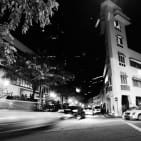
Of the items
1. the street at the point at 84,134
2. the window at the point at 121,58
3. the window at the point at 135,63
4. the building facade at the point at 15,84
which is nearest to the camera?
the street at the point at 84,134

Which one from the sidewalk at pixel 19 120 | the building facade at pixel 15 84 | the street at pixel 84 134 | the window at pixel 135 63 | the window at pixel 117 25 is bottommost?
the street at pixel 84 134

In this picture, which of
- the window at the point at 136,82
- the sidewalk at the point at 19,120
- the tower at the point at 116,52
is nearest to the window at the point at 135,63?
the tower at the point at 116,52

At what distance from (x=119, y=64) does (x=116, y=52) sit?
7.24ft

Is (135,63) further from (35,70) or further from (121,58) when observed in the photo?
(35,70)

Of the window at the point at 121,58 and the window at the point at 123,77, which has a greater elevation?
the window at the point at 121,58

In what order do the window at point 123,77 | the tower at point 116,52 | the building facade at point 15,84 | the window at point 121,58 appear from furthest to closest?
1. the window at point 121,58
2. the window at point 123,77
3. the tower at point 116,52
4. the building facade at point 15,84

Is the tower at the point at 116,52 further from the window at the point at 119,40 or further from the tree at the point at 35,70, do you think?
the tree at the point at 35,70

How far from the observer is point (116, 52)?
A: 110ft

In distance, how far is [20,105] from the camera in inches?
303

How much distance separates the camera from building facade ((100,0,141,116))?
31780 mm

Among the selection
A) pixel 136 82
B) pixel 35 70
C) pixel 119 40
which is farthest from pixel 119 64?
pixel 35 70

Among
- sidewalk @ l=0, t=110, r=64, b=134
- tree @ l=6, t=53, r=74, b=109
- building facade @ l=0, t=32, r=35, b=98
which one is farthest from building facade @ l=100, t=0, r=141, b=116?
sidewalk @ l=0, t=110, r=64, b=134

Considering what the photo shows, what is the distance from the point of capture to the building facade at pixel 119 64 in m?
31.8

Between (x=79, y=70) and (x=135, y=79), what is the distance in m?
21.8
